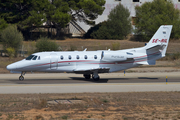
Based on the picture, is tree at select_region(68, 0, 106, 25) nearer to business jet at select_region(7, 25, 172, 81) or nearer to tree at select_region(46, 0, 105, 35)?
tree at select_region(46, 0, 105, 35)

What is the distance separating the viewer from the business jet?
2462 cm

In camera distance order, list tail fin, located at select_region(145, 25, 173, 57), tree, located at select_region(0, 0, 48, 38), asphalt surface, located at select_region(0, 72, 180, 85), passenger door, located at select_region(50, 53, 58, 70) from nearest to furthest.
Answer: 1. asphalt surface, located at select_region(0, 72, 180, 85)
2. passenger door, located at select_region(50, 53, 58, 70)
3. tail fin, located at select_region(145, 25, 173, 57)
4. tree, located at select_region(0, 0, 48, 38)

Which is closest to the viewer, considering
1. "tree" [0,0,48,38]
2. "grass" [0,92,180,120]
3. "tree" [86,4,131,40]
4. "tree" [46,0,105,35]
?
"grass" [0,92,180,120]

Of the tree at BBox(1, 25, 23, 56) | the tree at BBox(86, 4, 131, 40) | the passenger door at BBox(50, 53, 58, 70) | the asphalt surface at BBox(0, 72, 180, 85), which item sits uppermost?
the tree at BBox(86, 4, 131, 40)

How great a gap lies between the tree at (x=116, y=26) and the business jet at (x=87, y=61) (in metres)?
46.3

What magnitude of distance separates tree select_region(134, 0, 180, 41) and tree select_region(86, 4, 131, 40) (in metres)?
3.55

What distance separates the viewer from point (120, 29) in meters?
72.9

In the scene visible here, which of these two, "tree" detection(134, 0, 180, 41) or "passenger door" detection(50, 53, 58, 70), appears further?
"tree" detection(134, 0, 180, 41)

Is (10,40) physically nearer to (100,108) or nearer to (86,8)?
(86,8)

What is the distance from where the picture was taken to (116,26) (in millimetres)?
72875

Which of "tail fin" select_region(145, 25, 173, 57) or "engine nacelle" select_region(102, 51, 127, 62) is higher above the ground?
"tail fin" select_region(145, 25, 173, 57)

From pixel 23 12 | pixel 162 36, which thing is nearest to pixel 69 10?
pixel 23 12

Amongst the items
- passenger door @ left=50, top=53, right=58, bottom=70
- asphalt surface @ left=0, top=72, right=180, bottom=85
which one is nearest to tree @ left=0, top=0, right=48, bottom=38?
asphalt surface @ left=0, top=72, right=180, bottom=85

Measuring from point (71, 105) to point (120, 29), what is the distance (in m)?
60.9
